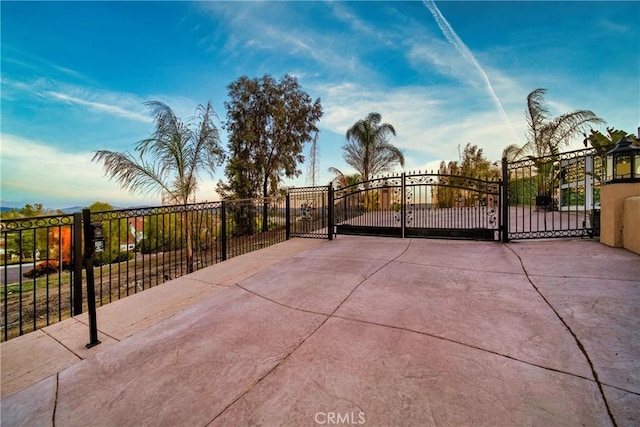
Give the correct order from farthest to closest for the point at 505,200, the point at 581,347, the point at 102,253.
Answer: the point at 505,200 → the point at 102,253 → the point at 581,347

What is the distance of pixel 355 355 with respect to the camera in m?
1.98

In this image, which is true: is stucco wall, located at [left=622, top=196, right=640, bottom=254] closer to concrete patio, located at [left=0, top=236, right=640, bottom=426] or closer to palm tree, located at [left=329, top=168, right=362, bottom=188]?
concrete patio, located at [left=0, top=236, right=640, bottom=426]

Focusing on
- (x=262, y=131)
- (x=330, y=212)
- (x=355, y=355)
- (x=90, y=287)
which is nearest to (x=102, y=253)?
(x=90, y=287)

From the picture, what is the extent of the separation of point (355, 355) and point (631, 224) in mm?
5638

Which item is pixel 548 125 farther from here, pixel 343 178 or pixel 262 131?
pixel 262 131

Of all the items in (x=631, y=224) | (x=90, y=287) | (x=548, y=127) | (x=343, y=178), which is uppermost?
(x=548, y=127)

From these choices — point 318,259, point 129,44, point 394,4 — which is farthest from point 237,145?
point 318,259

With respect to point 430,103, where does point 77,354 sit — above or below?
below

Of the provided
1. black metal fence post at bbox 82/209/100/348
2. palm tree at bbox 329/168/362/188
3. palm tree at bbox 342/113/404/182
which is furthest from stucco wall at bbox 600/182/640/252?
palm tree at bbox 329/168/362/188

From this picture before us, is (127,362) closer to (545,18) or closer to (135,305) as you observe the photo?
(135,305)

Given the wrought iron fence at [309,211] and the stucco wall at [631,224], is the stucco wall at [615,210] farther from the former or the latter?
the wrought iron fence at [309,211]

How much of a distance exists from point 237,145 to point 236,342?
1159 centimetres

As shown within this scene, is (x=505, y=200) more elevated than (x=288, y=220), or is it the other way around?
(x=505, y=200)

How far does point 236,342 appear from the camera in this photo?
2.29 m
